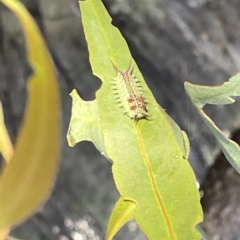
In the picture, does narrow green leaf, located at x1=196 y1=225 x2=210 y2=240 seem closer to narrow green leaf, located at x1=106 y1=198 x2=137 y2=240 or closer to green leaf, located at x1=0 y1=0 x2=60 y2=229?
narrow green leaf, located at x1=106 y1=198 x2=137 y2=240

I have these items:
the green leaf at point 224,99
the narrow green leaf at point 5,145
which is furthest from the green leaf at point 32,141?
the green leaf at point 224,99

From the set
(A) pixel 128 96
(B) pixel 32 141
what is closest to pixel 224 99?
(A) pixel 128 96

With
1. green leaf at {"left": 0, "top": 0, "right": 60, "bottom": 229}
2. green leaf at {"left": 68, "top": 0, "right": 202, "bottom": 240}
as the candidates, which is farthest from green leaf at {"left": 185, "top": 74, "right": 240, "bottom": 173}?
green leaf at {"left": 0, "top": 0, "right": 60, "bottom": 229}

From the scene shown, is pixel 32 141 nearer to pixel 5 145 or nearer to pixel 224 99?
pixel 5 145

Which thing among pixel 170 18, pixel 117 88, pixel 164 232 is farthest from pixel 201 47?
pixel 164 232

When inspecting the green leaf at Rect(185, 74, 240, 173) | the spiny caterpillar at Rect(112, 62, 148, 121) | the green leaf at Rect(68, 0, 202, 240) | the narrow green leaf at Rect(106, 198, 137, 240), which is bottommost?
the narrow green leaf at Rect(106, 198, 137, 240)

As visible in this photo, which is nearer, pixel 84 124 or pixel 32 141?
pixel 32 141

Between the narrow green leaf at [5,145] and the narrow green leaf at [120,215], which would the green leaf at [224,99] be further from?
the narrow green leaf at [5,145]
